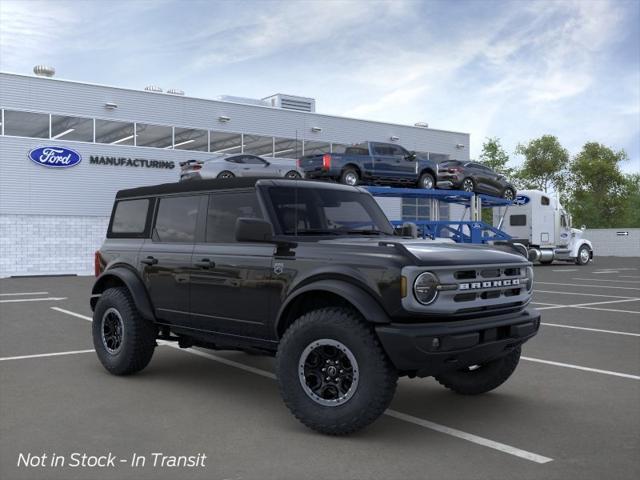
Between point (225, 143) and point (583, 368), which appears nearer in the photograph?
point (583, 368)

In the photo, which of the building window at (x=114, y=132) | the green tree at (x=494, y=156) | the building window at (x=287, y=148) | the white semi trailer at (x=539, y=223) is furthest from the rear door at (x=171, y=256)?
the green tree at (x=494, y=156)

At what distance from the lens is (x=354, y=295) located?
473 cm

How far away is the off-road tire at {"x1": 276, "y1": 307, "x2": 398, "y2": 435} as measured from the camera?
4559mm

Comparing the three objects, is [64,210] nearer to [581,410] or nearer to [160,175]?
[160,175]

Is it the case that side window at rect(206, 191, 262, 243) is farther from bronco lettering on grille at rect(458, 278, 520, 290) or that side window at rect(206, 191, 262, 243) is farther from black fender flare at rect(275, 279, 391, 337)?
bronco lettering on grille at rect(458, 278, 520, 290)

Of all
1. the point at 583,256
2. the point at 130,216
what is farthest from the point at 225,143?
the point at 130,216

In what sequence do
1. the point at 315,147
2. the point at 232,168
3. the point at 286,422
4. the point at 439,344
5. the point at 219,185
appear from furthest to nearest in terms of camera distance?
the point at 315,147, the point at 232,168, the point at 219,185, the point at 286,422, the point at 439,344

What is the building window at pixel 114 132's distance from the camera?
2823 centimetres

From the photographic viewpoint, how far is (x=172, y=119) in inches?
1173

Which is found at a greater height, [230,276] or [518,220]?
[518,220]

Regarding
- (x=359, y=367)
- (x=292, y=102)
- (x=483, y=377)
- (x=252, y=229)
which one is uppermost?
(x=292, y=102)

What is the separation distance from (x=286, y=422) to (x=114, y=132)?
1012 inches

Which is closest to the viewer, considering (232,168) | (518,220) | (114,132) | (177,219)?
(177,219)

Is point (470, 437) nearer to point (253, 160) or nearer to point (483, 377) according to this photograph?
point (483, 377)
